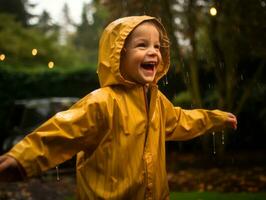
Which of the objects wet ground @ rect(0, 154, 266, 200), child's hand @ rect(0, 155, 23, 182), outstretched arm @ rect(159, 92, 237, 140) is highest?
child's hand @ rect(0, 155, 23, 182)

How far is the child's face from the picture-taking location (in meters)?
3.12

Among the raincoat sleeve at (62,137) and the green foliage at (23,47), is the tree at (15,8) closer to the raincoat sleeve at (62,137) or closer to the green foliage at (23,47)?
the green foliage at (23,47)

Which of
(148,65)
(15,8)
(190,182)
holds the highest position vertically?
(148,65)

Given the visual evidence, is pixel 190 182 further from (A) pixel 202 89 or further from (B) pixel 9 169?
(B) pixel 9 169

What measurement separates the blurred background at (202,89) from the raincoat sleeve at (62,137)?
173 inches

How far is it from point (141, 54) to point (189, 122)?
29.8 inches

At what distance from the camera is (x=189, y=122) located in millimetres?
3566

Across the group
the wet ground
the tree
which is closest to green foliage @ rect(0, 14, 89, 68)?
the tree

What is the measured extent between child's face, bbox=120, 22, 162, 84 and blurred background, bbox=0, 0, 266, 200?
13.8 feet

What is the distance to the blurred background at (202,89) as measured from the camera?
8.77 m

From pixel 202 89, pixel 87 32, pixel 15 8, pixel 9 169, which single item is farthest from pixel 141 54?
pixel 87 32

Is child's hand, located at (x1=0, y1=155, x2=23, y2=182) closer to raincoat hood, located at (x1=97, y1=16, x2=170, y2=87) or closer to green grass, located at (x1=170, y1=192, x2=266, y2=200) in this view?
raincoat hood, located at (x1=97, y1=16, x2=170, y2=87)

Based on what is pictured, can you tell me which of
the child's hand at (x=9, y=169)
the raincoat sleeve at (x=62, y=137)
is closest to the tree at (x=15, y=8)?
the raincoat sleeve at (x=62, y=137)

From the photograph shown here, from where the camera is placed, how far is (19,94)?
1378 centimetres
